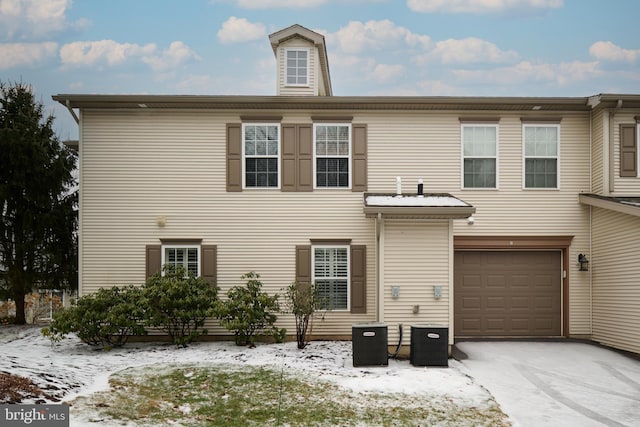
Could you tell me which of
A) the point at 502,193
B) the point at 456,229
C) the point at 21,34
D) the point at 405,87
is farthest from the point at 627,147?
the point at 405,87

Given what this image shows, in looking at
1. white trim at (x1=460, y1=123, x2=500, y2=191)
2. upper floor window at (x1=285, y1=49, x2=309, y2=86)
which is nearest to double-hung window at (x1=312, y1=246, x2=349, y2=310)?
white trim at (x1=460, y1=123, x2=500, y2=191)

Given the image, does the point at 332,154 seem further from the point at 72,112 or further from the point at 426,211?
the point at 72,112

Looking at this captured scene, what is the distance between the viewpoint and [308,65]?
42.6ft

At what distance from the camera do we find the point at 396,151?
40.4 ft

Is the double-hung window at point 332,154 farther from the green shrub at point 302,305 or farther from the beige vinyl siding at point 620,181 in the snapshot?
the beige vinyl siding at point 620,181

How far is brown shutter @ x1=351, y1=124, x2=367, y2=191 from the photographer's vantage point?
1215 cm

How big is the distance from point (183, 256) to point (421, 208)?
214 inches

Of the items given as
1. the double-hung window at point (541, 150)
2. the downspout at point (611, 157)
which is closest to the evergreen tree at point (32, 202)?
the double-hung window at point (541, 150)

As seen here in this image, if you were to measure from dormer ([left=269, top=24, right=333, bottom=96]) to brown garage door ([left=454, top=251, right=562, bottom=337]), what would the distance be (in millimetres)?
5380

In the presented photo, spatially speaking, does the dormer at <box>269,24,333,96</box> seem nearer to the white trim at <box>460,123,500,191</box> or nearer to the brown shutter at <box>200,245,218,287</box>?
the white trim at <box>460,123,500,191</box>

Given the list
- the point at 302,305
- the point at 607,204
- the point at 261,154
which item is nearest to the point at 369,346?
the point at 302,305

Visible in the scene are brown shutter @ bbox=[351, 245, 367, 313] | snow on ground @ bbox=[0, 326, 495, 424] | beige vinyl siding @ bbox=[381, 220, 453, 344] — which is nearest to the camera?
snow on ground @ bbox=[0, 326, 495, 424]

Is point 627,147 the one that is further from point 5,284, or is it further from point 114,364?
point 5,284

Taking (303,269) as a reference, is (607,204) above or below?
above
